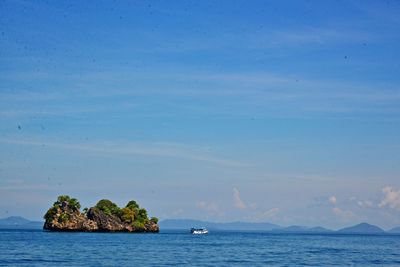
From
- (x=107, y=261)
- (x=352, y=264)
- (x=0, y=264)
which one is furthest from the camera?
(x=352, y=264)

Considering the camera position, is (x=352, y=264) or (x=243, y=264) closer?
(x=243, y=264)

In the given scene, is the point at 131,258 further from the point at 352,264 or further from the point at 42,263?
the point at 352,264

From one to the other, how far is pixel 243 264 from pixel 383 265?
21569 millimetres

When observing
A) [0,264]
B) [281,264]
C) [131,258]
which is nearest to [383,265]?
[281,264]

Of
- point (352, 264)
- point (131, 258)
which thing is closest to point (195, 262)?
point (131, 258)

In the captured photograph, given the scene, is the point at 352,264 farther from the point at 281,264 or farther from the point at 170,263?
the point at 170,263

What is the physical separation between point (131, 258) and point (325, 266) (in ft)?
94.3

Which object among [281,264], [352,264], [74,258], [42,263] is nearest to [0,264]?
[42,263]

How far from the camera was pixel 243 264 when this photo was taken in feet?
267

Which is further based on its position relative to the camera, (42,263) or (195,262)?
(195,262)

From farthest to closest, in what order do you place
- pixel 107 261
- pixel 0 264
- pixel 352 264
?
pixel 352 264
pixel 107 261
pixel 0 264

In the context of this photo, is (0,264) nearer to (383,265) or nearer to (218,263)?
(218,263)

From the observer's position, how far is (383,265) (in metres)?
85.4

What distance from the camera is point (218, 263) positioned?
269ft
